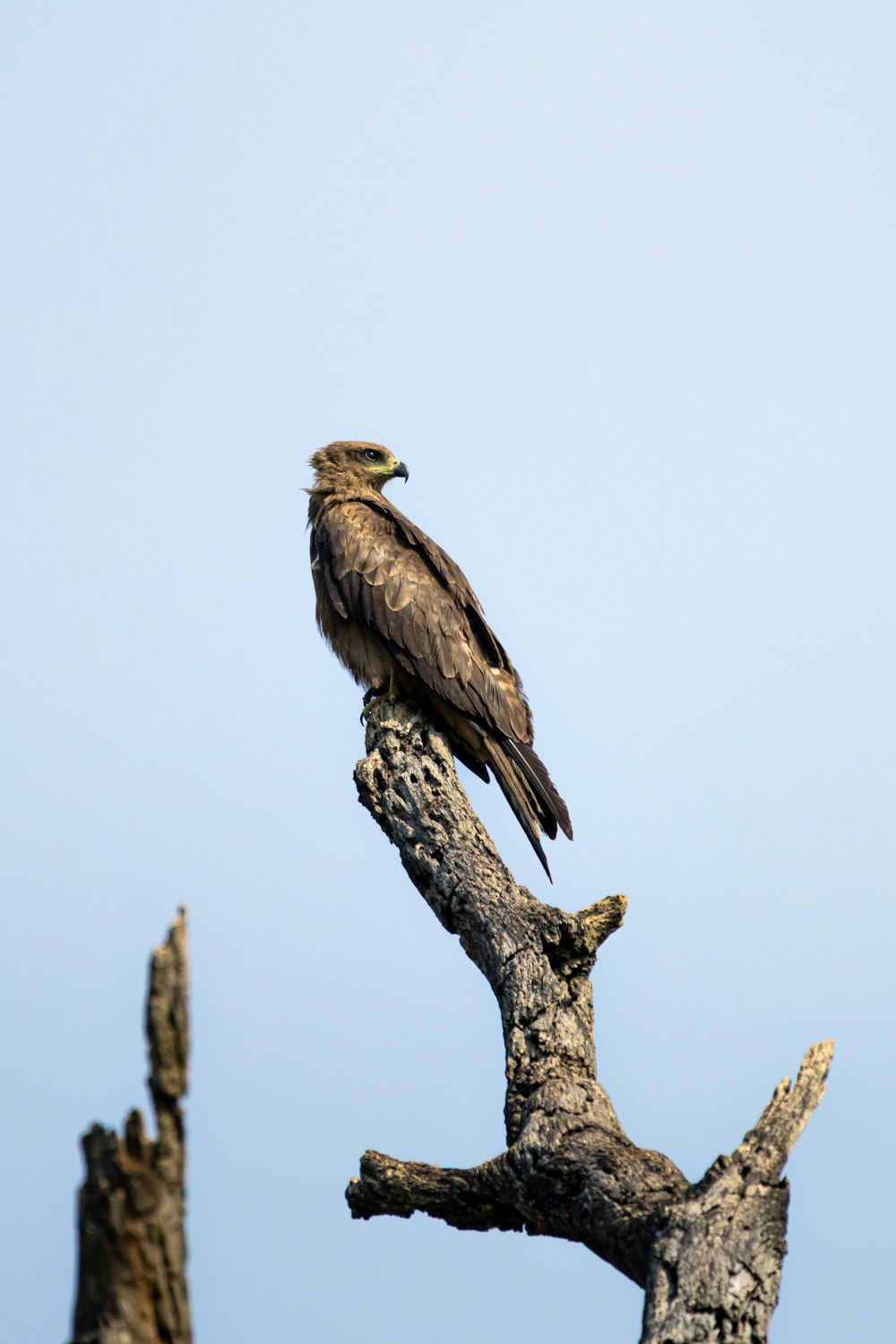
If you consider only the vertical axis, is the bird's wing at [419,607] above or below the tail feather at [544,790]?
above

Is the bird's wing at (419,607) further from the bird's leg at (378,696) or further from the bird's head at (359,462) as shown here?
the bird's head at (359,462)

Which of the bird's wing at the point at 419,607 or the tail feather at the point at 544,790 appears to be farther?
the bird's wing at the point at 419,607

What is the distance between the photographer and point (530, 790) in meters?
7.44

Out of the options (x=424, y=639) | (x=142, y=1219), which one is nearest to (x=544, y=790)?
(x=424, y=639)

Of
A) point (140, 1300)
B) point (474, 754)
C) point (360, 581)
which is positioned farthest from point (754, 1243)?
point (360, 581)

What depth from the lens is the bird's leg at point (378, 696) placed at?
317 inches

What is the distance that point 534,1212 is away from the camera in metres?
4.34

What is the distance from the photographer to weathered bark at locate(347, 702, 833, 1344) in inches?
139

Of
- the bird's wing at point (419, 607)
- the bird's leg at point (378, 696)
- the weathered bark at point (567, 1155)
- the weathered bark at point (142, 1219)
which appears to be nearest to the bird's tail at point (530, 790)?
the bird's wing at point (419, 607)

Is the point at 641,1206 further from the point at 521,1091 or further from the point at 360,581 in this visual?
Answer: the point at 360,581

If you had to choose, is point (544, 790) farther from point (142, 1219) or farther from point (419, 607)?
point (142, 1219)

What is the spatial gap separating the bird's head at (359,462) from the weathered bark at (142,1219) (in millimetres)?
7289

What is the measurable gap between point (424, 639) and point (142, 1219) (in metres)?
5.54

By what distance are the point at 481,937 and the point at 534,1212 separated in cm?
124
